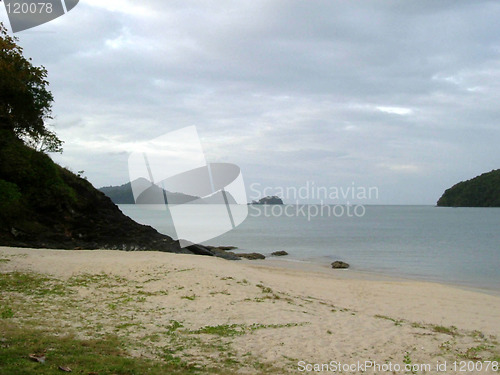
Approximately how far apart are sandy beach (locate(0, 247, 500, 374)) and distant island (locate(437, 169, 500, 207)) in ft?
525

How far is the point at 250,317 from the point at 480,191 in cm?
17041

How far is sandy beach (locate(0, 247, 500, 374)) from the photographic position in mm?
7625

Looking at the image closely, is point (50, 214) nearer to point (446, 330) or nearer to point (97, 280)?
point (97, 280)

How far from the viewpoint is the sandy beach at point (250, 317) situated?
7.62 m

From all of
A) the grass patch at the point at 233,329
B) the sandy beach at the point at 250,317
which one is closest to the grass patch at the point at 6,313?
the sandy beach at the point at 250,317

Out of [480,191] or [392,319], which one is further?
[480,191]

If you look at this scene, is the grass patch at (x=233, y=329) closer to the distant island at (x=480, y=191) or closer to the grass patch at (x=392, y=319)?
the grass patch at (x=392, y=319)

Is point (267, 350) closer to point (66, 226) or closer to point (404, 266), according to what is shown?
point (66, 226)

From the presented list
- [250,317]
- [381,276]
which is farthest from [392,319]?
[381,276]

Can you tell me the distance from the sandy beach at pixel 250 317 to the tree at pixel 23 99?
11.1 meters

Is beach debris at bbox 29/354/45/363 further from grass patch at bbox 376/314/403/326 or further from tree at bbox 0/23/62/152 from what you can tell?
tree at bbox 0/23/62/152

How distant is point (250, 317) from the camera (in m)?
10.4

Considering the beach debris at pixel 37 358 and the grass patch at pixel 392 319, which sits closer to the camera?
the beach debris at pixel 37 358

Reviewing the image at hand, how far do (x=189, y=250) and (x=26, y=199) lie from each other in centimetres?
915
